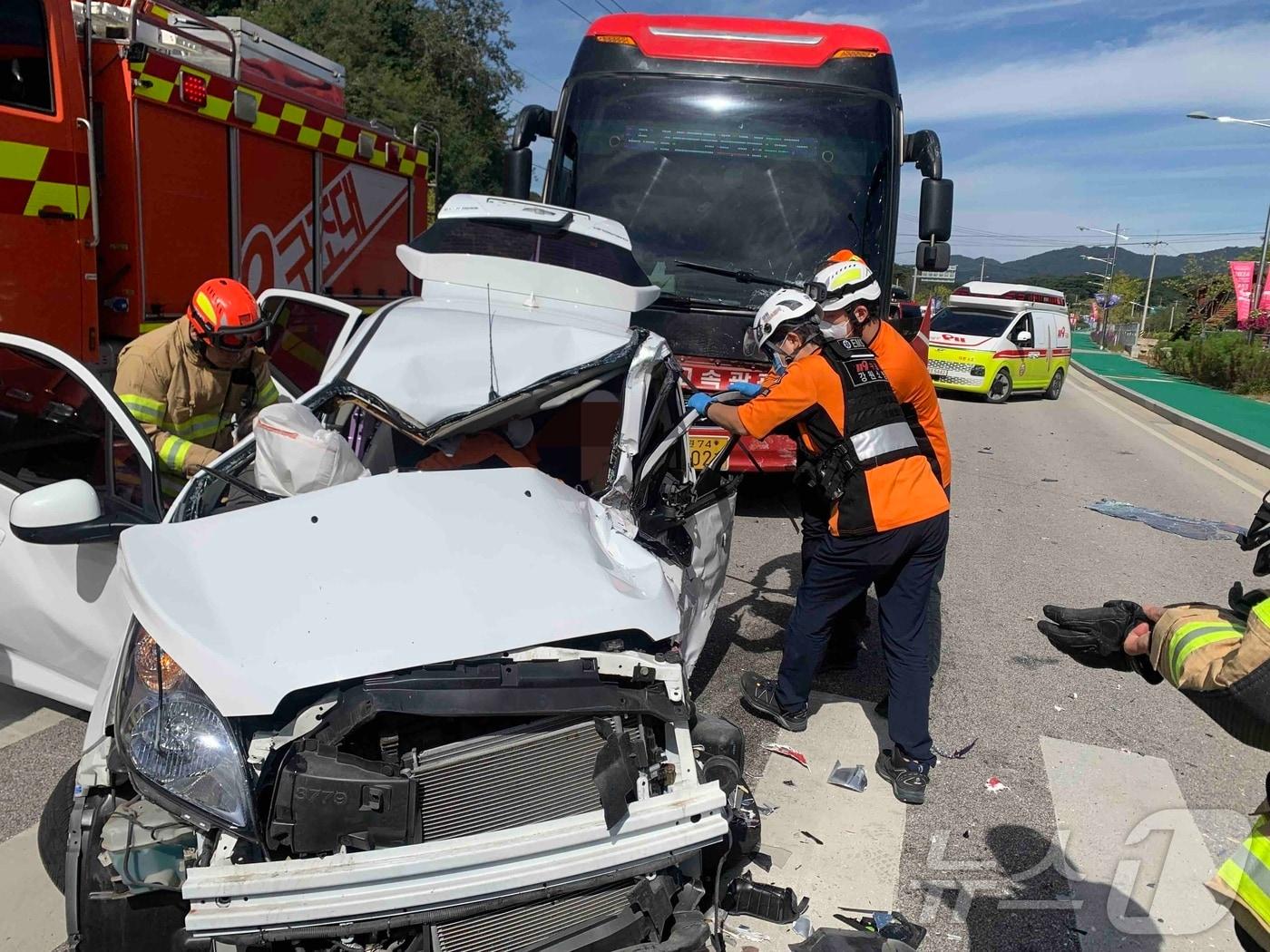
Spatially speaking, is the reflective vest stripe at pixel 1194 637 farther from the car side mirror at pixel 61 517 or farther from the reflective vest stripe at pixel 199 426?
the reflective vest stripe at pixel 199 426

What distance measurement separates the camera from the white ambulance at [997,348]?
59.7ft

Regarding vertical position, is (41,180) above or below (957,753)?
above

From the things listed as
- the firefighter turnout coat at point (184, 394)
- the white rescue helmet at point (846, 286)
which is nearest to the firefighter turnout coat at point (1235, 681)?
the white rescue helmet at point (846, 286)

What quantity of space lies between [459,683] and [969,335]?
58.2ft

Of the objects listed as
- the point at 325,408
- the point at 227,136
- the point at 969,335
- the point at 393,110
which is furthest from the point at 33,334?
the point at 393,110

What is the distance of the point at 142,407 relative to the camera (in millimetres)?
4145

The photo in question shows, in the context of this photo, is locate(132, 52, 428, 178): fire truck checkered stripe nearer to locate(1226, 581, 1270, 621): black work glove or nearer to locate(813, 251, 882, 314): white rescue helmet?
locate(813, 251, 882, 314): white rescue helmet

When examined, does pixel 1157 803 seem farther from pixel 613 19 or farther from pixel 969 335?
pixel 969 335

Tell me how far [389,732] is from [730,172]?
18.7 ft

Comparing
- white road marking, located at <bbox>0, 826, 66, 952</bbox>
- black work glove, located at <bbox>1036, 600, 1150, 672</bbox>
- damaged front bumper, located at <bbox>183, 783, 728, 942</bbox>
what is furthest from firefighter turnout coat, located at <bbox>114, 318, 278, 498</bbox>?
black work glove, located at <bbox>1036, 600, 1150, 672</bbox>

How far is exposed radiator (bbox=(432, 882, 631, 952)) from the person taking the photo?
2156 mm

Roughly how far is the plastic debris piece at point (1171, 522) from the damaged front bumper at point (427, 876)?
734 cm

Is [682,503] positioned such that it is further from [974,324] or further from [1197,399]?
[1197,399]

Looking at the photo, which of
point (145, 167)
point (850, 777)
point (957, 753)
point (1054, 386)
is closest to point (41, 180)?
point (145, 167)
